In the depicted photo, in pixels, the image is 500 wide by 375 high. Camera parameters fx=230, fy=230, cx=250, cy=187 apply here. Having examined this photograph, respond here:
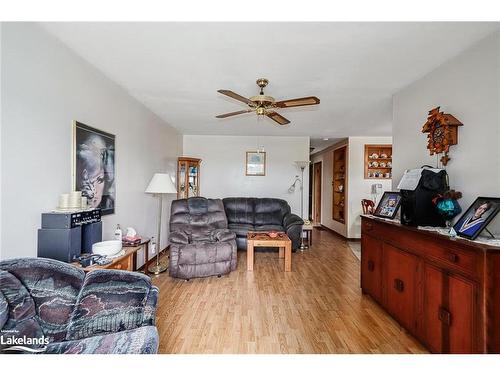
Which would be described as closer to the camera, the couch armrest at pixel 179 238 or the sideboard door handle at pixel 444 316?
the sideboard door handle at pixel 444 316

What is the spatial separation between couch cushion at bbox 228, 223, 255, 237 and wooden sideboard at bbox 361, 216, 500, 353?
2.48 m

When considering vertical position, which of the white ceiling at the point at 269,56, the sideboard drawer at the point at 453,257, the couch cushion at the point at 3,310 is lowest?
the couch cushion at the point at 3,310

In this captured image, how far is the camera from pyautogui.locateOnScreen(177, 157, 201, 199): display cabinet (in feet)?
16.2

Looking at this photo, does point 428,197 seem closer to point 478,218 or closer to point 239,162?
point 478,218

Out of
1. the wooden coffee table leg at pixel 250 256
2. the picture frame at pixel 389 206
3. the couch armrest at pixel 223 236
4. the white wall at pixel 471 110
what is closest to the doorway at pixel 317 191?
the wooden coffee table leg at pixel 250 256

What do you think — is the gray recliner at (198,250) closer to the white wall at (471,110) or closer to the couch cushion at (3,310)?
the couch cushion at (3,310)

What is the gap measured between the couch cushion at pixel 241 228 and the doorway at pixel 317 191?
3.69 m

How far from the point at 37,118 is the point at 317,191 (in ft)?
24.4

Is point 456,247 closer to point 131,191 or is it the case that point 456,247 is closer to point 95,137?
point 95,137

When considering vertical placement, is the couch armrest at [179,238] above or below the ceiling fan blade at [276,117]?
below

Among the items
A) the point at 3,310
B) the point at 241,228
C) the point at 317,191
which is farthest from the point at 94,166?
the point at 317,191

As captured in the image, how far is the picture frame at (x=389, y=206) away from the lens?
242cm

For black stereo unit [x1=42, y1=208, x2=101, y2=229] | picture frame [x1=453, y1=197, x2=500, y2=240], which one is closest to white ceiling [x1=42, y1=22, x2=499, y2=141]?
picture frame [x1=453, y1=197, x2=500, y2=240]

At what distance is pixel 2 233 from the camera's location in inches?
55.7
